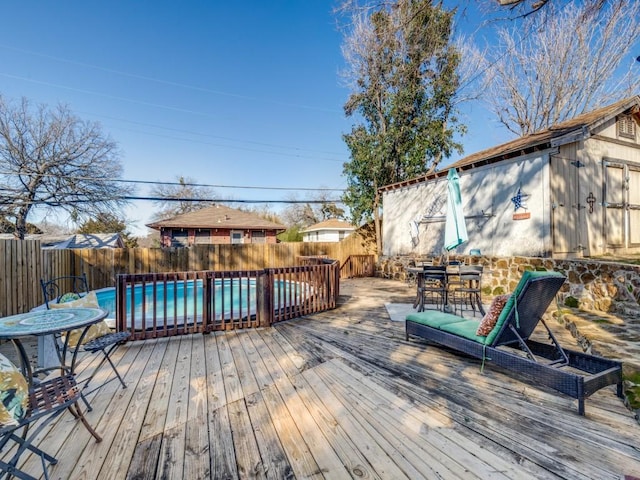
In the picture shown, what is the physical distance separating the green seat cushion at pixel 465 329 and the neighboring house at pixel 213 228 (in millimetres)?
17329

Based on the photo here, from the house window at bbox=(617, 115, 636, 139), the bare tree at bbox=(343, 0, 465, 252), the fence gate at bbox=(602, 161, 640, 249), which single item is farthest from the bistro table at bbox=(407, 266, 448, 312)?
the bare tree at bbox=(343, 0, 465, 252)

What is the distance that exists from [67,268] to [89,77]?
10.8 metres

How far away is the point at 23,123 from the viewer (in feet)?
45.8

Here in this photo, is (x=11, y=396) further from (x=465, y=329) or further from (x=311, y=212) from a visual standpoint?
(x=311, y=212)

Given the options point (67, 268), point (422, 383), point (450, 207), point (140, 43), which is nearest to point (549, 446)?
point (422, 383)

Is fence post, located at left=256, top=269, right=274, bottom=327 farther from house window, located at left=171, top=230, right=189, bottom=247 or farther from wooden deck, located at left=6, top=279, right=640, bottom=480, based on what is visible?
house window, located at left=171, top=230, right=189, bottom=247

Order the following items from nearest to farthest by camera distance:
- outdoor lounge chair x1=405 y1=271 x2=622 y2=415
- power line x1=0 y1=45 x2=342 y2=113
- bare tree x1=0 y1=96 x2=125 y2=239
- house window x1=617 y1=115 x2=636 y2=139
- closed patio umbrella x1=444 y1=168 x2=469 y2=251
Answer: outdoor lounge chair x1=405 y1=271 x2=622 y2=415 < closed patio umbrella x1=444 y1=168 x2=469 y2=251 < house window x1=617 y1=115 x2=636 y2=139 < power line x1=0 y1=45 x2=342 y2=113 < bare tree x1=0 y1=96 x2=125 y2=239

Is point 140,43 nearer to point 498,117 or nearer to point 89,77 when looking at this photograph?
point 89,77

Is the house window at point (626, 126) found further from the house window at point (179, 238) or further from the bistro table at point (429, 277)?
the house window at point (179, 238)

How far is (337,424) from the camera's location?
2365 millimetres

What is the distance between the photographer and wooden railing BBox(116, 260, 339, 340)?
4652 millimetres

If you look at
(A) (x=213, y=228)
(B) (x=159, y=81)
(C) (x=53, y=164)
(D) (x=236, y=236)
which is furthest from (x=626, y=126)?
(C) (x=53, y=164)

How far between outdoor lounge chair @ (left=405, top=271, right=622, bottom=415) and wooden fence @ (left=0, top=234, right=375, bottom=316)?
574 centimetres

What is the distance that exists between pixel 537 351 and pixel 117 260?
12.3 meters
